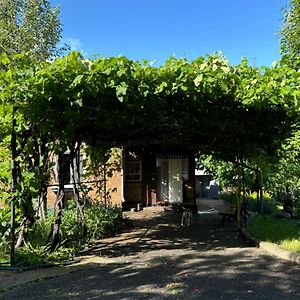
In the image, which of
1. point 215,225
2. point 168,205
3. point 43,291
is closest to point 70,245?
point 43,291

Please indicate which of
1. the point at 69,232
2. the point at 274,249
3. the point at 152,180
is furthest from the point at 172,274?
the point at 152,180

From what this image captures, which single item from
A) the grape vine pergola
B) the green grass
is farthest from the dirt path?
the grape vine pergola

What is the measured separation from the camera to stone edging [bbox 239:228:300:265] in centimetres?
703

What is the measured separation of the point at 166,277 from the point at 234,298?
1.37 m

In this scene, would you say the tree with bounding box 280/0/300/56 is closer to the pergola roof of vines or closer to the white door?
the white door

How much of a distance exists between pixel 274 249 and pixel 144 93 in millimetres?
4032

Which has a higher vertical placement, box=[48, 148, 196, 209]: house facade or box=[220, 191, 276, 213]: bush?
box=[48, 148, 196, 209]: house facade

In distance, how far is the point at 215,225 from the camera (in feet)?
43.4

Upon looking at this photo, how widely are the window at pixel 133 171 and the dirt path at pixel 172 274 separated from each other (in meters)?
8.59

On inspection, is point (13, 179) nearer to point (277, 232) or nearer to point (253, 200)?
point (277, 232)

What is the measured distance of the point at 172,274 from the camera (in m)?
6.21

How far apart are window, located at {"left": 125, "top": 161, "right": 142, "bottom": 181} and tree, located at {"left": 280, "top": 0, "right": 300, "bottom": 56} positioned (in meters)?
8.25

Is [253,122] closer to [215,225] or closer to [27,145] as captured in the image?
[27,145]

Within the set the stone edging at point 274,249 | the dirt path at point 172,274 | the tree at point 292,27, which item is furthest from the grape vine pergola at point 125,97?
the tree at point 292,27
